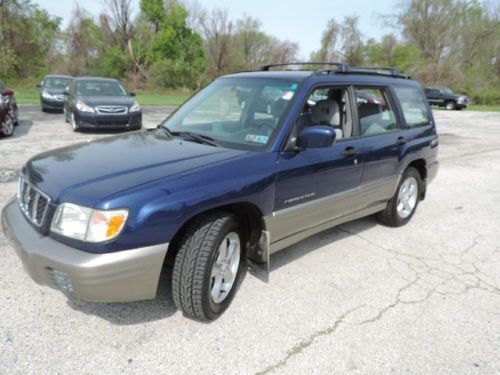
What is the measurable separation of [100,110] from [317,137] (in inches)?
338

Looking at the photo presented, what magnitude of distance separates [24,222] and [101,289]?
840 millimetres

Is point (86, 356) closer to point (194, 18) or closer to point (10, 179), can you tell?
point (10, 179)

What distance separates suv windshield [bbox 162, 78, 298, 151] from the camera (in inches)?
123

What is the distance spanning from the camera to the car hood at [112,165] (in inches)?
91.1

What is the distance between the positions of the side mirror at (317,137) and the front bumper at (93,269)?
1.37 m

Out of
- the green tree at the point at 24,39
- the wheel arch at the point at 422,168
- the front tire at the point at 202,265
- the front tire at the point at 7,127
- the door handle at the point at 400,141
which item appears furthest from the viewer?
the green tree at the point at 24,39

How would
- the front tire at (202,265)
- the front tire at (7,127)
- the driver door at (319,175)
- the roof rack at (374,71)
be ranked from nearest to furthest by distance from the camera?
the front tire at (202,265), the driver door at (319,175), the roof rack at (374,71), the front tire at (7,127)

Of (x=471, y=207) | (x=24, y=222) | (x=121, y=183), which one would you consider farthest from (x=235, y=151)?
(x=471, y=207)

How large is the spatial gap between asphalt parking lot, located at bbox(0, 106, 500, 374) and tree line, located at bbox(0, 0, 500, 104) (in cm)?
4217

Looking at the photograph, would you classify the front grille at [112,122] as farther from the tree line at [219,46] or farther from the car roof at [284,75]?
the tree line at [219,46]

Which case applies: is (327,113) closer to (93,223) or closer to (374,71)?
(374,71)

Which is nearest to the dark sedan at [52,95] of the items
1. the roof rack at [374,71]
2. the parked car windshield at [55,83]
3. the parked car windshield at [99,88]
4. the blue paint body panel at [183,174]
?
the parked car windshield at [55,83]

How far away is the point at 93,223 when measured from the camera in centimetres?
218

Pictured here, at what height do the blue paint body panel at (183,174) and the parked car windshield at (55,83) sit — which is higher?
the parked car windshield at (55,83)
